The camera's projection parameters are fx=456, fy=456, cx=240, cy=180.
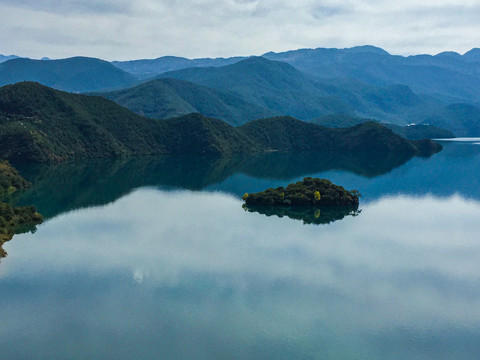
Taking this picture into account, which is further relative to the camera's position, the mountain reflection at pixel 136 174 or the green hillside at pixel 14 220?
the mountain reflection at pixel 136 174

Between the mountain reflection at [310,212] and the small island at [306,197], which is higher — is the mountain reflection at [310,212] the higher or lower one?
the lower one

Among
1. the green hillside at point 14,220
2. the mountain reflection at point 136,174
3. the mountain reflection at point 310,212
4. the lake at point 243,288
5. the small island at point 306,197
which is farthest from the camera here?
the mountain reflection at point 136,174

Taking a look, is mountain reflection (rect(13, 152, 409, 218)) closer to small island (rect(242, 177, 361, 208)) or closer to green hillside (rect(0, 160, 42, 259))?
green hillside (rect(0, 160, 42, 259))

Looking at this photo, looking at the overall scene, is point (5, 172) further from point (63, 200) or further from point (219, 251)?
point (219, 251)

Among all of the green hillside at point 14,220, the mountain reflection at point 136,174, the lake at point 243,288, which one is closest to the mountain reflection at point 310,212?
the lake at point 243,288

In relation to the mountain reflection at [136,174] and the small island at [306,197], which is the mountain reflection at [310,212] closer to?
the small island at [306,197]

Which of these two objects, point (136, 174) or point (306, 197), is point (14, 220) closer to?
point (306, 197)

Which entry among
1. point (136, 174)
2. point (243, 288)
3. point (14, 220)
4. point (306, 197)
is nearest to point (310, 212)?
point (306, 197)
